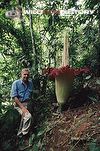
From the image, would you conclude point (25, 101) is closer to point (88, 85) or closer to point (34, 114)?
point (34, 114)

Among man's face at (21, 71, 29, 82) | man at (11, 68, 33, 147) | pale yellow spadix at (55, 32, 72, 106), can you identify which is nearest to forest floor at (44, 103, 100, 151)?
pale yellow spadix at (55, 32, 72, 106)

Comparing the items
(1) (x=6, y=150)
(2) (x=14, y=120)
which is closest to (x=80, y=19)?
(2) (x=14, y=120)

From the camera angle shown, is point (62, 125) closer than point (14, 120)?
Yes

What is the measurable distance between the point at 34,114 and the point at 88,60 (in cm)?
201

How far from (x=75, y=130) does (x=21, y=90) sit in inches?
61.9

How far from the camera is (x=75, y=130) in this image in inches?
213

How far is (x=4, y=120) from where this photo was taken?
6.73m

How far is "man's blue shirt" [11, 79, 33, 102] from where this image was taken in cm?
657

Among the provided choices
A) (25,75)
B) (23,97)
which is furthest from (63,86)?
(23,97)

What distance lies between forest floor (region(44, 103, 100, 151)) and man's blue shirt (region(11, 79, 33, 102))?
0.63 meters

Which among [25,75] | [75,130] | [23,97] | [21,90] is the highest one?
[25,75]

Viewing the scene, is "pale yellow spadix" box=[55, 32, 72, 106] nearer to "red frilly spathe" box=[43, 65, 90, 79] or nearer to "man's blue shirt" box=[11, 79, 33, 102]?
"red frilly spathe" box=[43, 65, 90, 79]

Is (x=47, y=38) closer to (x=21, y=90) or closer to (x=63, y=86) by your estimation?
(x=21, y=90)

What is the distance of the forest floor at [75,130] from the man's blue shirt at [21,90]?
625 mm
